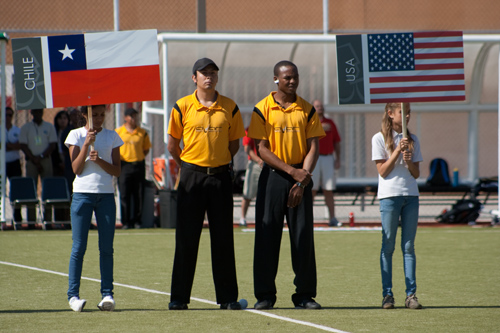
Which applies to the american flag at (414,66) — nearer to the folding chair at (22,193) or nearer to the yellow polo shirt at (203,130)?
the yellow polo shirt at (203,130)

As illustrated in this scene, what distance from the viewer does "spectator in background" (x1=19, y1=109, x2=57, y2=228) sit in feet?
47.4

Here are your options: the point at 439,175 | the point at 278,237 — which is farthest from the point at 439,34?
the point at 439,175

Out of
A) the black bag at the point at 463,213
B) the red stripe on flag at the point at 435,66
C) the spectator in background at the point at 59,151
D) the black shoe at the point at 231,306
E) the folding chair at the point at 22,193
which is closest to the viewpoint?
the black shoe at the point at 231,306

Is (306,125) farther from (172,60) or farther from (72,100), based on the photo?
(172,60)

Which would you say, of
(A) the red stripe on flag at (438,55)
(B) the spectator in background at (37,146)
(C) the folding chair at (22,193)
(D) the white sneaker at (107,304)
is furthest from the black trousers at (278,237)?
(B) the spectator in background at (37,146)

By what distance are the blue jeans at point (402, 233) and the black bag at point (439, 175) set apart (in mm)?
9756

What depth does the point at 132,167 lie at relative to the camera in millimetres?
14391

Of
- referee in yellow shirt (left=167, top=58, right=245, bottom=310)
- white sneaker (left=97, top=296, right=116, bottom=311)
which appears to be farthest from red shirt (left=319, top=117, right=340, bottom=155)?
white sneaker (left=97, top=296, right=116, bottom=311)

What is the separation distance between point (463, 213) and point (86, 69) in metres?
9.81

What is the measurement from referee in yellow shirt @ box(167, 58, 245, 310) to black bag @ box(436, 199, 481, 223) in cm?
902

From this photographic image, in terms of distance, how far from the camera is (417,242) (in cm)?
1256

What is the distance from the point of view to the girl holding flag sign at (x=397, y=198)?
7.22 m

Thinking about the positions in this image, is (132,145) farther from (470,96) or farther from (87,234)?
(470,96)

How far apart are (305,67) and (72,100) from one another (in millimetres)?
10874
